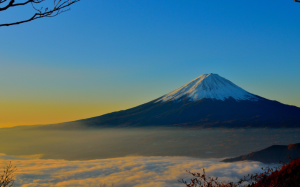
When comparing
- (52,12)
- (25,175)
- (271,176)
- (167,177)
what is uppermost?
(52,12)

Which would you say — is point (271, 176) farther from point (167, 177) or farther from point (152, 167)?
point (152, 167)

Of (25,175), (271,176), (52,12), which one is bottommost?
(25,175)

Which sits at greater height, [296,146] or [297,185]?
[297,185]

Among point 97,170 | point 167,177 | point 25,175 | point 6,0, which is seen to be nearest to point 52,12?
point 6,0

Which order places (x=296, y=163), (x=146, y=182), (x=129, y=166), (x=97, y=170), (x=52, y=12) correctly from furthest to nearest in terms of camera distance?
(x=129, y=166)
(x=97, y=170)
(x=146, y=182)
(x=296, y=163)
(x=52, y=12)

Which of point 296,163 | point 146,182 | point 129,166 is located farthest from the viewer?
point 129,166

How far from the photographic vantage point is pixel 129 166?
158875 millimetres

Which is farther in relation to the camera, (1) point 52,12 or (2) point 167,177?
(2) point 167,177

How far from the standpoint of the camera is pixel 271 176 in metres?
9.38

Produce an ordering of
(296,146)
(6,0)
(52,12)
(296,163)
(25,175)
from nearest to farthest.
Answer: (6,0)
(52,12)
(296,163)
(296,146)
(25,175)

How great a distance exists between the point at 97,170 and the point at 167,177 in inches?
1884

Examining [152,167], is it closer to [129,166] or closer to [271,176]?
[129,166]

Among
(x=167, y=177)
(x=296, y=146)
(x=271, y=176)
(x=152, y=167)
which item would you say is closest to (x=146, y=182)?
(x=167, y=177)

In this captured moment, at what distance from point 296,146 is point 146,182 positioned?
67128 millimetres
